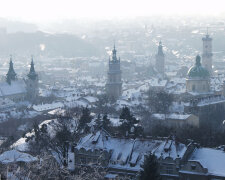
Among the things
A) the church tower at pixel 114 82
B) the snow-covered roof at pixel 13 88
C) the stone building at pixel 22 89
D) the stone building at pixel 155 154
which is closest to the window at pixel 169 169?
the stone building at pixel 155 154

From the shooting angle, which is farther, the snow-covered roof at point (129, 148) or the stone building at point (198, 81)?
the stone building at point (198, 81)

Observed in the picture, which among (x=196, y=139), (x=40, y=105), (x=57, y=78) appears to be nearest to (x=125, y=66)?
(x=57, y=78)

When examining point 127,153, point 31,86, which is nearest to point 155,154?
point 127,153

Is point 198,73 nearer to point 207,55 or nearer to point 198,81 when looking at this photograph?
point 198,81

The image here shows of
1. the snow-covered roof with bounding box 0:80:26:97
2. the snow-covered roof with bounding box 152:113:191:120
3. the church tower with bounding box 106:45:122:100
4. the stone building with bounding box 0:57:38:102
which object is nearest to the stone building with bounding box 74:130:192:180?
the snow-covered roof with bounding box 152:113:191:120

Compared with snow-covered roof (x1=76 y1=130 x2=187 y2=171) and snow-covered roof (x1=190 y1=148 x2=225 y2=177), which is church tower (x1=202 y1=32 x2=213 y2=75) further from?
snow-covered roof (x1=190 y1=148 x2=225 y2=177)

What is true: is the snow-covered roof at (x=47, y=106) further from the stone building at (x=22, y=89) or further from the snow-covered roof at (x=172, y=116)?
the snow-covered roof at (x=172, y=116)

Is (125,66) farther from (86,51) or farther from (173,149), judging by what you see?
(173,149)
